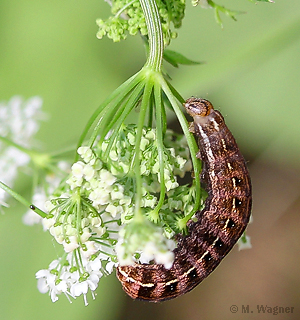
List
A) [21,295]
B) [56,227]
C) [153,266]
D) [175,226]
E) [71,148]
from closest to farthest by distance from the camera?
[56,227]
[175,226]
[153,266]
[71,148]
[21,295]

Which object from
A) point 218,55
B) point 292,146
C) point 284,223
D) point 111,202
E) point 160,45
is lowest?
point 284,223

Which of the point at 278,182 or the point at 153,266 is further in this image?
the point at 278,182

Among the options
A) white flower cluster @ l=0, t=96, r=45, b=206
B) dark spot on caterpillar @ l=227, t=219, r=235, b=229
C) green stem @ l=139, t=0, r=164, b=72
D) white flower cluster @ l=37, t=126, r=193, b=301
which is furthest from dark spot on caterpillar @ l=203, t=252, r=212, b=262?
white flower cluster @ l=0, t=96, r=45, b=206

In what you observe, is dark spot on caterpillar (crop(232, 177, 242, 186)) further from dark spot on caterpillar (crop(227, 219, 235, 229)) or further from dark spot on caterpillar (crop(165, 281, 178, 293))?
dark spot on caterpillar (crop(165, 281, 178, 293))

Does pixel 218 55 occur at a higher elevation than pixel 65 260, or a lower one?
higher

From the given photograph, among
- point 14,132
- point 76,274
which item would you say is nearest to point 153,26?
point 76,274

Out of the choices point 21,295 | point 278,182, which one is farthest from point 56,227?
point 278,182

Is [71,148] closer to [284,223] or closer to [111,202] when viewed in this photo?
[111,202]
